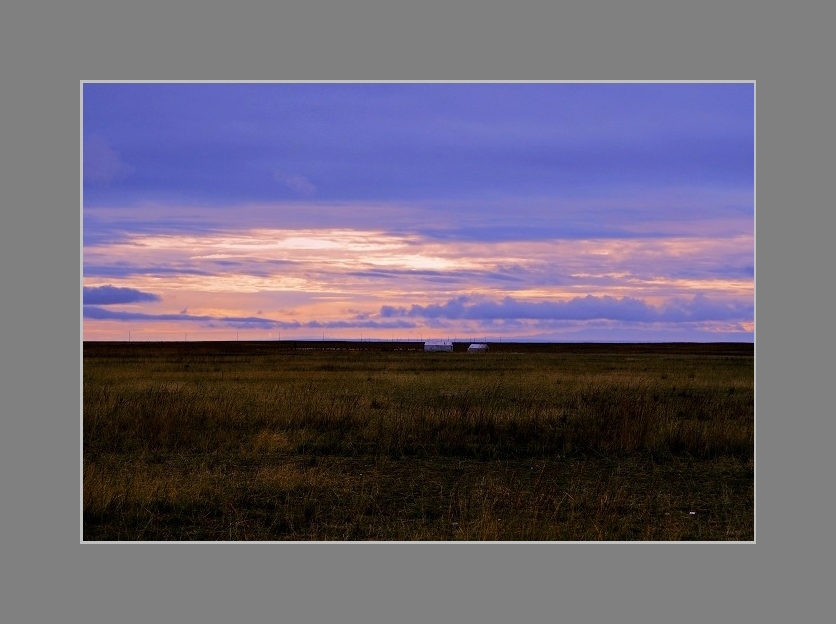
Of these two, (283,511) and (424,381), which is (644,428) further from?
(424,381)

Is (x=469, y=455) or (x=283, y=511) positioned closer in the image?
(x=283, y=511)

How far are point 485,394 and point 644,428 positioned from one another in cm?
995

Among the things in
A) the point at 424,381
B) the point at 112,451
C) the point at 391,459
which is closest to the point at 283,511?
the point at 391,459

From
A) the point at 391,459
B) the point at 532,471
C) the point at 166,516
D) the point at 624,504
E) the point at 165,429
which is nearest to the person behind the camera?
the point at 166,516

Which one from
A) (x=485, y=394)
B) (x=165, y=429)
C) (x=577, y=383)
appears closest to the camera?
(x=165, y=429)

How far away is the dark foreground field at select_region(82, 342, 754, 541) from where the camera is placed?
1027 cm

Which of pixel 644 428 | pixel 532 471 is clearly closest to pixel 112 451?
pixel 532 471

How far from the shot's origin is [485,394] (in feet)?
85.8

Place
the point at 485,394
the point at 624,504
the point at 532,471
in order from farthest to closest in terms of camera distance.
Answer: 1. the point at 485,394
2. the point at 532,471
3. the point at 624,504

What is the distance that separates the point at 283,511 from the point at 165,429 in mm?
6722

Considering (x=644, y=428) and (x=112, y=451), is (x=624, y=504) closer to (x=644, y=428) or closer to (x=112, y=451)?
(x=644, y=428)

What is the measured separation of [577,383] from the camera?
33.9m

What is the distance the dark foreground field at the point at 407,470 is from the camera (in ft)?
33.7

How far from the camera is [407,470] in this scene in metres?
13.8
